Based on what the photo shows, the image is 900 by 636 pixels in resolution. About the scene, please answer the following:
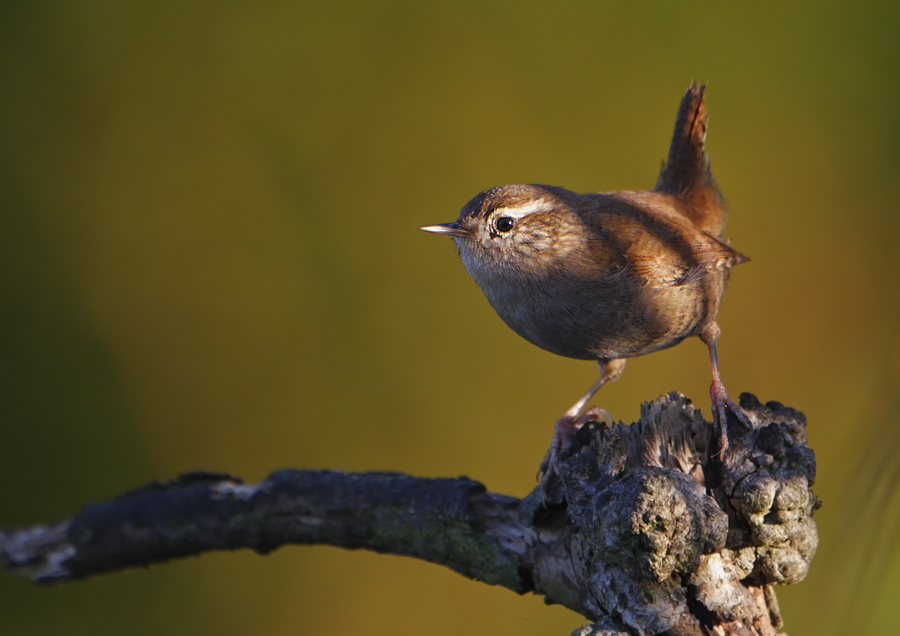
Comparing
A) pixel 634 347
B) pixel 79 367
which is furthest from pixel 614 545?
pixel 79 367

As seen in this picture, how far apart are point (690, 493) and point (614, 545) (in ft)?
0.62

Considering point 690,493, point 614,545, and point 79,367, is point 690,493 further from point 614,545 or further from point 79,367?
point 79,367

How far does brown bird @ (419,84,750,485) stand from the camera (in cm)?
235

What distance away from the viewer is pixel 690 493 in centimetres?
157

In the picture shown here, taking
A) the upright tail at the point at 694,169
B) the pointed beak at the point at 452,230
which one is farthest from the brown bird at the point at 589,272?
the upright tail at the point at 694,169

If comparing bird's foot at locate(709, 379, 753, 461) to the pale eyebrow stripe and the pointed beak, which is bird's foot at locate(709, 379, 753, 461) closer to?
the pale eyebrow stripe

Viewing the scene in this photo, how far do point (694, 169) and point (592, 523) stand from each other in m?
1.83

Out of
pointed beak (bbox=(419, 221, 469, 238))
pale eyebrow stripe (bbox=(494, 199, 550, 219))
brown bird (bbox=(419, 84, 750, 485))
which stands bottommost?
brown bird (bbox=(419, 84, 750, 485))

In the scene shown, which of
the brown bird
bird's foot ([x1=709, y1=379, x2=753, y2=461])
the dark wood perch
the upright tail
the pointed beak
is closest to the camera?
the dark wood perch

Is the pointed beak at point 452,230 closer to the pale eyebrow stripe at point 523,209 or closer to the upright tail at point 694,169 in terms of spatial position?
the pale eyebrow stripe at point 523,209

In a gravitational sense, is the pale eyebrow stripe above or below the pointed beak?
above

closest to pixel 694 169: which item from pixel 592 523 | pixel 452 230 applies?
pixel 452 230

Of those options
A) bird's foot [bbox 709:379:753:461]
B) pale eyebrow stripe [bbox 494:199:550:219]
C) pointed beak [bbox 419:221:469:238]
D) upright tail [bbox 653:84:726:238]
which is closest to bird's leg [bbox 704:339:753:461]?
bird's foot [bbox 709:379:753:461]

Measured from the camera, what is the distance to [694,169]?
3014 mm
